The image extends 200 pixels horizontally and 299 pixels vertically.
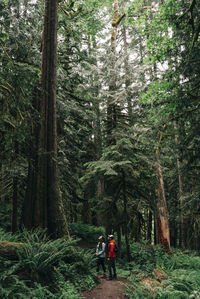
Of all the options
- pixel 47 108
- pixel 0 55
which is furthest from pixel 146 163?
pixel 0 55

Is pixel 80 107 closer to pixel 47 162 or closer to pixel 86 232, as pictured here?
pixel 47 162

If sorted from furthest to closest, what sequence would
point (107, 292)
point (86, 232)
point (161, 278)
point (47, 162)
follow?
1. point (86, 232)
2. point (161, 278)
3. point (47, 162)
4. point (107, 292)

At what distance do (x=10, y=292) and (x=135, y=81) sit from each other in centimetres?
1196

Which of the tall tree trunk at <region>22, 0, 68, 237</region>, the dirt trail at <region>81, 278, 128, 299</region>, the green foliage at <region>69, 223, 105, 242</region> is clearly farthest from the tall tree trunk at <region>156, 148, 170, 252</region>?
the tall tree trunk at <region>22, 0, 68, 237</region>

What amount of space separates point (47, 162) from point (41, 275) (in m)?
3.71

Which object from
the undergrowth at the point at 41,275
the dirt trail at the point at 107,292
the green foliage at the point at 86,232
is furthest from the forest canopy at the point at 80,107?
the green foliage at the point at 86,232

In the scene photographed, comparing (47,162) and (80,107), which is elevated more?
(80,107)

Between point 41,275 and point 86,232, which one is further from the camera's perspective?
point 86,232

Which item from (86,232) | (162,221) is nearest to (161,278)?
(162,221)

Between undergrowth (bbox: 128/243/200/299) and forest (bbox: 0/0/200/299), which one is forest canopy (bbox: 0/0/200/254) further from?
undergrowth (bbox: 128/243/200/299)

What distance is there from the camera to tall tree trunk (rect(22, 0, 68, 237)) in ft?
27.1

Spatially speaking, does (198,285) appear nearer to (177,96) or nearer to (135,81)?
(177,96)

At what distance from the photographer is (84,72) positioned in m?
13.9

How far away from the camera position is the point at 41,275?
5984mm
